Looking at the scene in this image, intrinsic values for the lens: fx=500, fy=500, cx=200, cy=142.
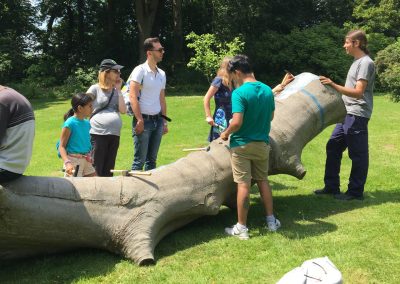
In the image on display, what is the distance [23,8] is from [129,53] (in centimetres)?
742

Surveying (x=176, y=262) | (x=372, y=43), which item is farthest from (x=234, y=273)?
(x=372, y=43)

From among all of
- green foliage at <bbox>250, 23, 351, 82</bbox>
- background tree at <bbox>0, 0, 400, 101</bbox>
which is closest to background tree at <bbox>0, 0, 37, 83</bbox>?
background tree at <bbox>0, 0, 400, 101</bbox>

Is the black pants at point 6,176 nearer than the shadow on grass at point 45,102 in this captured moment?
Yes

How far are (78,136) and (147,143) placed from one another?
1.07 metres

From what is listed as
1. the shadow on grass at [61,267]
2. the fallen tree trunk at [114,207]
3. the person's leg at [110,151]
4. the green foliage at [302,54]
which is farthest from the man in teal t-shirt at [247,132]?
the green foliage at [302,54]

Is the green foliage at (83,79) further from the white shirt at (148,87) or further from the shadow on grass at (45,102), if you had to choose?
the white shirt at (148,87)

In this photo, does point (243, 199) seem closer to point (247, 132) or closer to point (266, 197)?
point (266, 197)

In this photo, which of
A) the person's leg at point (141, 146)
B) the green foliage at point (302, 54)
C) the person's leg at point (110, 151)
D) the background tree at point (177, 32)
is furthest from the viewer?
the background tree at point (177, 32)

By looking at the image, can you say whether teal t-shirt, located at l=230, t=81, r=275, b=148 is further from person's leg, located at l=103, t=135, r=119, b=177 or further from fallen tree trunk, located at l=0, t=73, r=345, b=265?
person's leg, located at l=103, t=135, r=119, b=177

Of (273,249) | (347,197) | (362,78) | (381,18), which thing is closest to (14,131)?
(273,249)

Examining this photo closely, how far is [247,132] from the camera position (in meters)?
5.20

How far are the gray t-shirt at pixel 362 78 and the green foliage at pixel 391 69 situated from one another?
15.5 metres

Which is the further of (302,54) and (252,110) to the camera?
(302,54)

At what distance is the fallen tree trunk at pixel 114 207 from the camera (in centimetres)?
448
